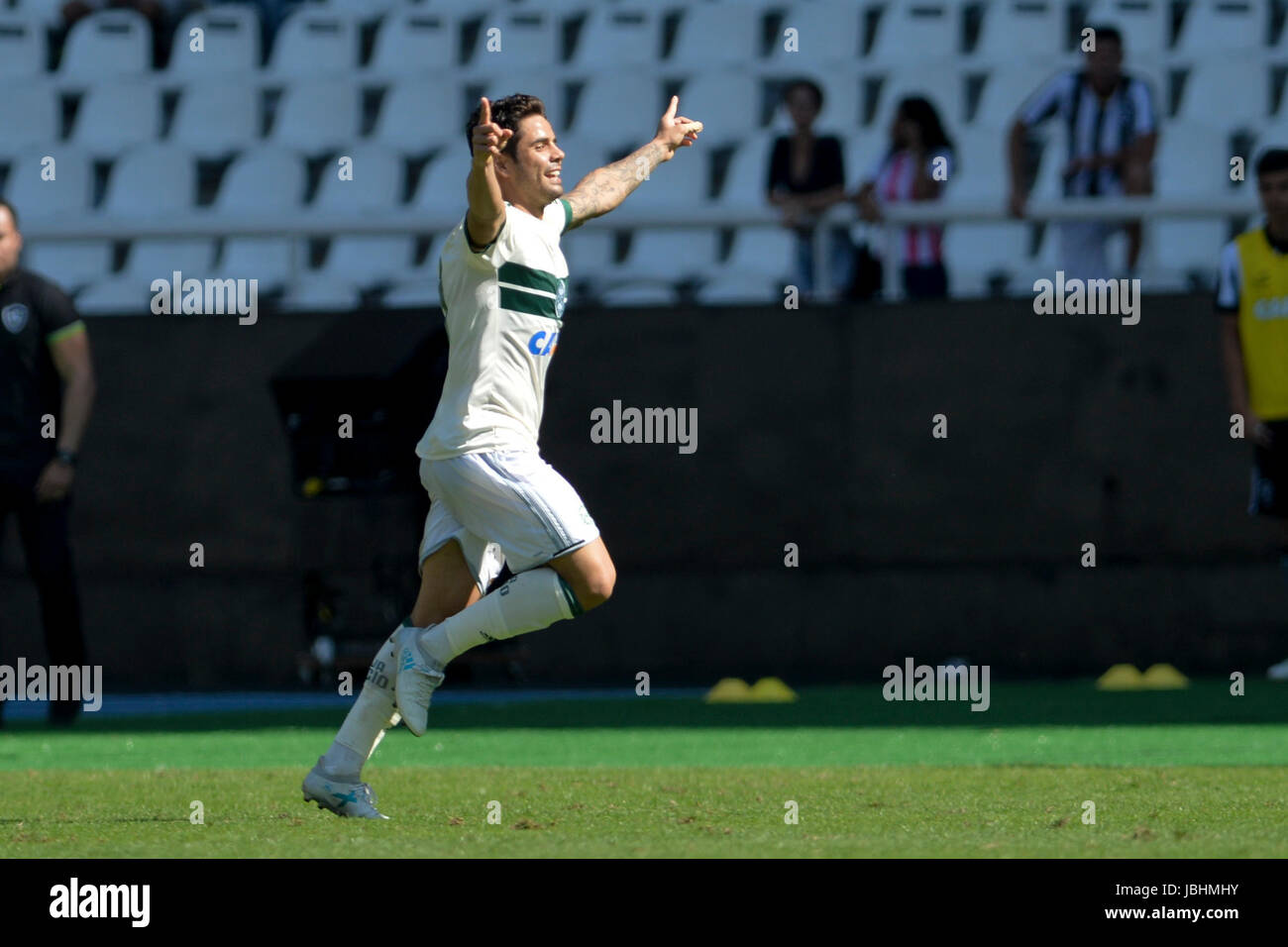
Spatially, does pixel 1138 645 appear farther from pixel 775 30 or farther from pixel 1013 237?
pixel 775 30

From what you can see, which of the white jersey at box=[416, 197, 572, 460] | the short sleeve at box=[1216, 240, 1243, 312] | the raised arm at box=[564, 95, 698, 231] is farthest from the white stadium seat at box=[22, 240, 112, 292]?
the white jersey at box=[416, 197, 572, 460]

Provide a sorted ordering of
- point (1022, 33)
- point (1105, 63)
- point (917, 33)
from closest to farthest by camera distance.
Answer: point (1105, 63) → point (1022, 33) → point (917, 33)

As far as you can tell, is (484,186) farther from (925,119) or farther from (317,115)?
(317,115)

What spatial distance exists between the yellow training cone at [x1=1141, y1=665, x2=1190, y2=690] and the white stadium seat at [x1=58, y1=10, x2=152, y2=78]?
391 inches

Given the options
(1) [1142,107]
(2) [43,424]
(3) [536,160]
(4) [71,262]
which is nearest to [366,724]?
(3) [536,160]

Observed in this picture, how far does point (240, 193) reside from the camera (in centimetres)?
1702

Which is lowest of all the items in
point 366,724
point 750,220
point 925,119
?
point 366,724

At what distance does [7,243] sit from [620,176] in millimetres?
4189

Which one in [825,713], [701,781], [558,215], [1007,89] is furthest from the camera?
[1007,89]

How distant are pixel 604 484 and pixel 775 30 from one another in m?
5.19

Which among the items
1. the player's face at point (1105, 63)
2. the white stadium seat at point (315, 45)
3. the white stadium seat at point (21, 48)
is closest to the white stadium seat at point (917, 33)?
the player's face at point (1105, 63)

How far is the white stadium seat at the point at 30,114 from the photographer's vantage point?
711 inches

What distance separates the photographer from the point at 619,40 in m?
17.7

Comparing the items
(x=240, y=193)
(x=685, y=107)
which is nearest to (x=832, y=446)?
(x=685, y=107)
